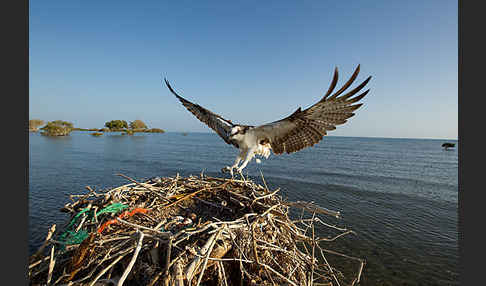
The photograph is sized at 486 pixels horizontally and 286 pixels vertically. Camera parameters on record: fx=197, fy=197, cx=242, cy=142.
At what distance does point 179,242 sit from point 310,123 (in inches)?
103

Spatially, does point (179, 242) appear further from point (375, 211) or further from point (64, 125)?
point (64, 125)

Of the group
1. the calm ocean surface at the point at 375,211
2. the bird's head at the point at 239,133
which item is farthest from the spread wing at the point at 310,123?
the calm ocean surface at the point at 375,211

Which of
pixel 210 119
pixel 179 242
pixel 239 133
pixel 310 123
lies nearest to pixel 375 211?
pixel 310 123

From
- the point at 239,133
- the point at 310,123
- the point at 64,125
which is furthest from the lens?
the point at 64,125

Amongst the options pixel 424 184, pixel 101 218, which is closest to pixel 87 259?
pixel 101 218

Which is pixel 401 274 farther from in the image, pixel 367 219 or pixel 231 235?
pixel 231 235

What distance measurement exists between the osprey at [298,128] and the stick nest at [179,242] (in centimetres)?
76

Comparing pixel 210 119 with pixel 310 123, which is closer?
pixel 310 123

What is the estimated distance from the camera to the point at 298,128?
334cm

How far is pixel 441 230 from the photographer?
735cm

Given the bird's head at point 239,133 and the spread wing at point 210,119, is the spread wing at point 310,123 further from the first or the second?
the spread wing at point 210,119

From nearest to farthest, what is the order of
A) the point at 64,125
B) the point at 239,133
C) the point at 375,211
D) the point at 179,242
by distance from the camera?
the point at 179,242 → the point at 239,133 → the point at 375,211 → the point at 64,125

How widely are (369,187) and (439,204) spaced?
3208 millimetres

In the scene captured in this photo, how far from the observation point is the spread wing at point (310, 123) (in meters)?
2.98
